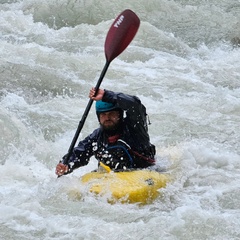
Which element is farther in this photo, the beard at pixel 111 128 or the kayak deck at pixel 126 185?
the beard at pixel 111 128

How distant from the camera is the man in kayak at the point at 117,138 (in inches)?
209

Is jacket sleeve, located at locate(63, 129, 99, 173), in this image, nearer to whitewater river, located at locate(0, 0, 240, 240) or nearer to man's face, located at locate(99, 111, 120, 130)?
whitewater river, located at locate(0, 0, 240, 240)

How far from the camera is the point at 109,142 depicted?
5500mm

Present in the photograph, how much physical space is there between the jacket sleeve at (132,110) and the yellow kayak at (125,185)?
0.34 meters

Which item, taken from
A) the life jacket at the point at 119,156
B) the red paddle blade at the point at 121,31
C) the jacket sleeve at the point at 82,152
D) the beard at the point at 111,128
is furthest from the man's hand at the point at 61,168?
the red paddle blade at the point at 121,31

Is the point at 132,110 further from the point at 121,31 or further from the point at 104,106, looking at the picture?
the point at 121,31

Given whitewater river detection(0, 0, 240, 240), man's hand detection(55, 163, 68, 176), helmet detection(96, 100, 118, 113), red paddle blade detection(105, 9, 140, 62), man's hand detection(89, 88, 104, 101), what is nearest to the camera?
whitewater river detection(0, 0, 240, 240)

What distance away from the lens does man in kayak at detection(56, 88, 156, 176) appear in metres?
5.30

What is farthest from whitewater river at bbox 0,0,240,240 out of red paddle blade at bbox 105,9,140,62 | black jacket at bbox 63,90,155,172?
red paddle blade at bbox 105,9,140,62

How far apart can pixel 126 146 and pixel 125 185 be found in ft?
1.23

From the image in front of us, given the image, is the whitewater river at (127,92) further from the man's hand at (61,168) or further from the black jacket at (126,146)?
the black jacket at (126,146)

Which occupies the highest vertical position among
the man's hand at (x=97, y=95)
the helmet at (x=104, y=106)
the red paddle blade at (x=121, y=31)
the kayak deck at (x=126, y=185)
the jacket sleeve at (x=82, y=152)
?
the red paddle blade at (x=121, y=31)

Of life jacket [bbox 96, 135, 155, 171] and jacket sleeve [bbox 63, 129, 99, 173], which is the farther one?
jacket sleeve [bbox 63, 129, 99, 173]

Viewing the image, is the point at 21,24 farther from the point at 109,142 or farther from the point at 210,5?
the point at 109,142
